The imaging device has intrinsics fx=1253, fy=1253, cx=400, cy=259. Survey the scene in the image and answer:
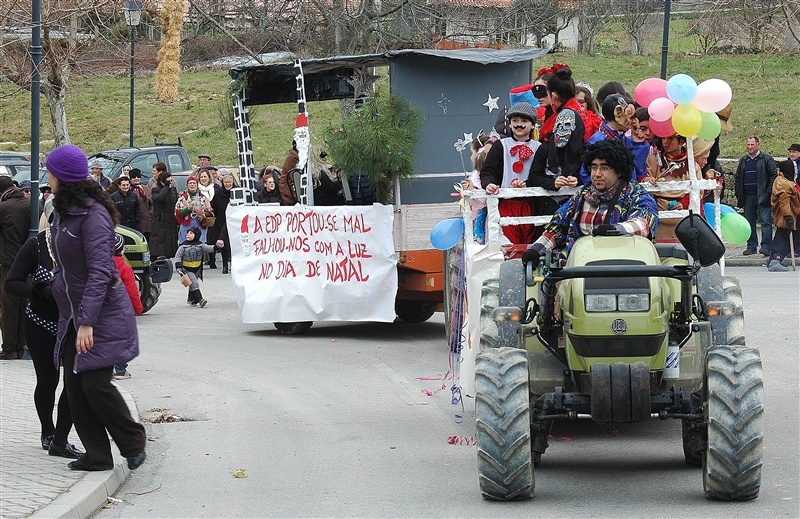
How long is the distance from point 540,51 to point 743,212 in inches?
392

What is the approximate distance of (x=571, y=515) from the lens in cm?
662

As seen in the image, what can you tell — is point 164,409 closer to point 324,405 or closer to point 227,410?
point 227,410

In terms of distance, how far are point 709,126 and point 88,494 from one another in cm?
521

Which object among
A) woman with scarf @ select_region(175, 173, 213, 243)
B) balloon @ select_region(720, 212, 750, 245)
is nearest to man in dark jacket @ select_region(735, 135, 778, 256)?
woman with scarf @ select_region(175, 173, 213, 243)

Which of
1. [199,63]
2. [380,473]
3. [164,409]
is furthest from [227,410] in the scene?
[199,63]

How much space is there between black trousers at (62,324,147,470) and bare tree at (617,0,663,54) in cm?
4298

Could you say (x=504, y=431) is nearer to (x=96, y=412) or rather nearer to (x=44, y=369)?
(x=96, y=412)

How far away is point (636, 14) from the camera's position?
164ft

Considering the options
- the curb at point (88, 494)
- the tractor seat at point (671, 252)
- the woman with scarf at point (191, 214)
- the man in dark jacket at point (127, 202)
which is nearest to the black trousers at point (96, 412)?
the curb at point (88, 494)

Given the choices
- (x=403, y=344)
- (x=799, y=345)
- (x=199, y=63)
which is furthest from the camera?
(x=199, y=63)

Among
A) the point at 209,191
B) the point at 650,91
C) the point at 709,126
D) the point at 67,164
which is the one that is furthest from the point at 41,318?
the point at 209,191

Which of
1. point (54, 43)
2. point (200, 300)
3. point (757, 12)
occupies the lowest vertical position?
point (200, 300)

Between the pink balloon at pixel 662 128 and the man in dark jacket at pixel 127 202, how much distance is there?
14161mm

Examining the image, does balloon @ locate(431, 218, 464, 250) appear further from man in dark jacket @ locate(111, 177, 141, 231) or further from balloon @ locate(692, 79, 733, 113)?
man in dark jacket @ locate(111, 177, 141, 231)
